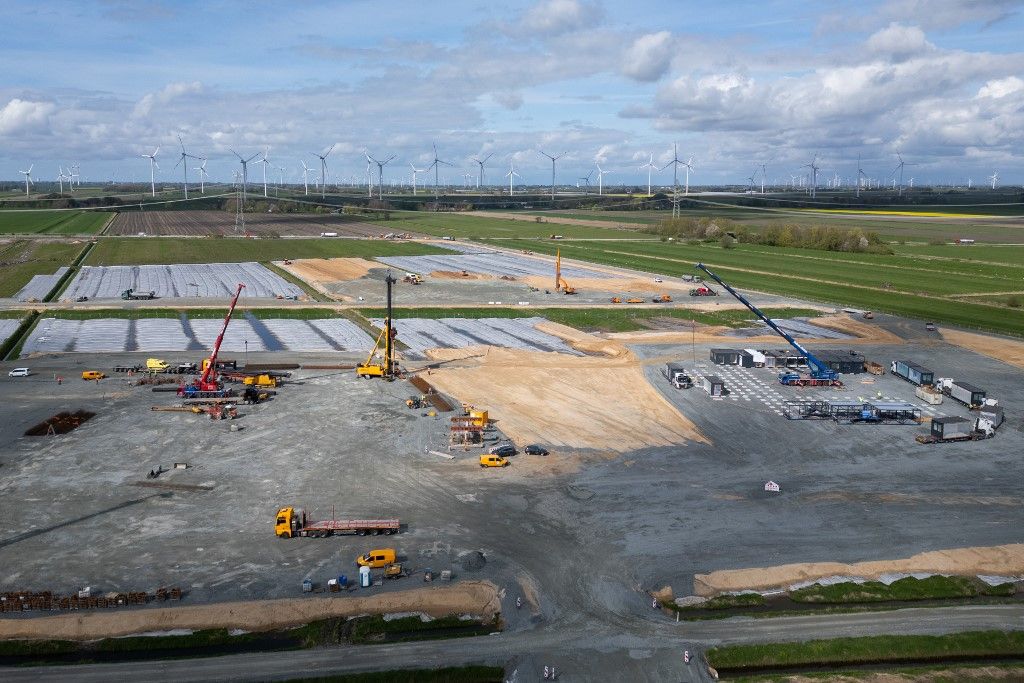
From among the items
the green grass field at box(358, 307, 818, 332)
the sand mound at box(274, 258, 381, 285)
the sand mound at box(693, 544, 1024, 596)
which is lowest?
the sand mound at box(693, 544, 1024, 596)

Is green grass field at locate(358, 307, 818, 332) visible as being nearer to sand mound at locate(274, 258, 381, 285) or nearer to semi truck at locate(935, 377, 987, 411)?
sand mound at locate(274, 258, 381, 285)

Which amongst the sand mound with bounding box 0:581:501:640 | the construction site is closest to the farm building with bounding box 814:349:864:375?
the construction site

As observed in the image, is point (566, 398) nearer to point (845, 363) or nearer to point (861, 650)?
point (845, 363)

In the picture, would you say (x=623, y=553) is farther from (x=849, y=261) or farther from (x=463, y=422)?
(x=849, y=261)

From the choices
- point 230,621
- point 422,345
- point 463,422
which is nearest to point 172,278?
point 422,345

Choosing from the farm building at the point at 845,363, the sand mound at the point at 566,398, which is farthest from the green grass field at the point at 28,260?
the farm building at the point at 845,363

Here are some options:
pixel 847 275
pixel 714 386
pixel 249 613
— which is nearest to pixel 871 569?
pixel 249 613

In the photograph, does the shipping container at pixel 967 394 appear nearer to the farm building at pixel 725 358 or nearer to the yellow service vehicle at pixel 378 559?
the farm building at pixel 725 358
